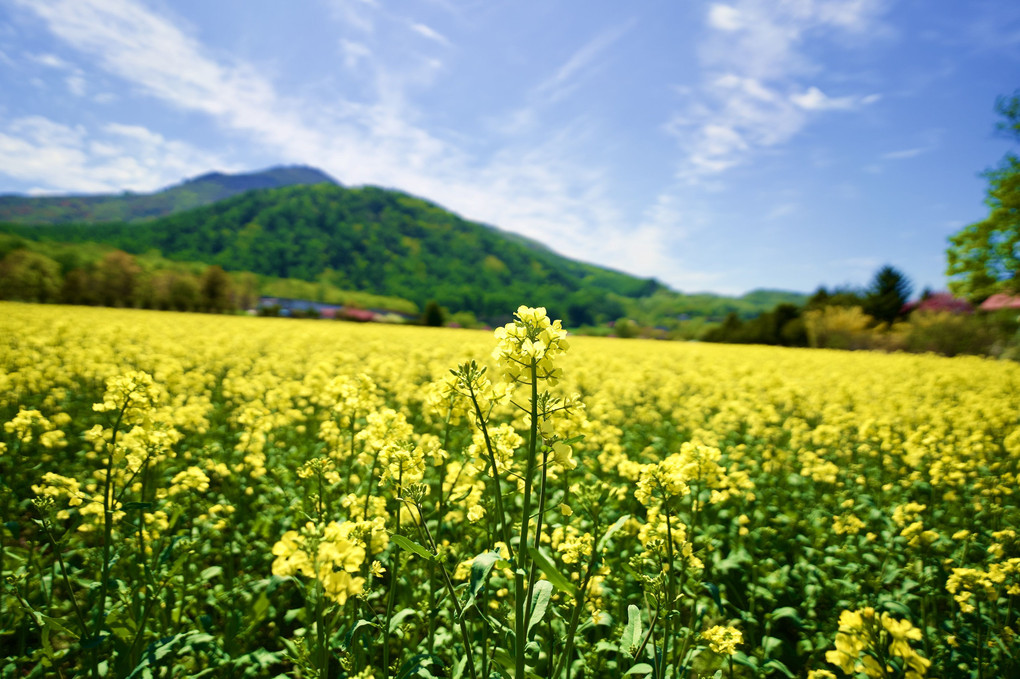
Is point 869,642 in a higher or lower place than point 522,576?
lower

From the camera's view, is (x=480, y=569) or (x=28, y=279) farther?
(x=28, y=279)

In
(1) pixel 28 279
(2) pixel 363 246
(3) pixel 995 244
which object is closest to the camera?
(3) pixel 995 244

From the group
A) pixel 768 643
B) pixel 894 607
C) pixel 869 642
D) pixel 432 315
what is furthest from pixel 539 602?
pixel 432 315

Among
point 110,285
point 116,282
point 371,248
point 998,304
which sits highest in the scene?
point 371,248

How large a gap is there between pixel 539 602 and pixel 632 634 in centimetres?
58

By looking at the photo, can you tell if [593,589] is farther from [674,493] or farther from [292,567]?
[292,567]

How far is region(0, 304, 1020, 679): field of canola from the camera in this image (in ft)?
5.86

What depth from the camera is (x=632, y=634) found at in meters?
1.92

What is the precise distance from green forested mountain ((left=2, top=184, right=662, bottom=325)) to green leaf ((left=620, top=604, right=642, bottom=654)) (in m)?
86.3

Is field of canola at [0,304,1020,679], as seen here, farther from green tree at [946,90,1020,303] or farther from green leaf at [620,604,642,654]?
green tree at [946,90,1020,303]

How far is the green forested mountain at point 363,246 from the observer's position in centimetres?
9761

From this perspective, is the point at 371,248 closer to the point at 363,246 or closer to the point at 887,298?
the point at 363,246

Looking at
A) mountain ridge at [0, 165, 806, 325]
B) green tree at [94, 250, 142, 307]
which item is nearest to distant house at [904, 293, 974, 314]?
mountain ridge at [0, 165, 806, 325]

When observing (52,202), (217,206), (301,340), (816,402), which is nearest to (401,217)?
(217,206)
